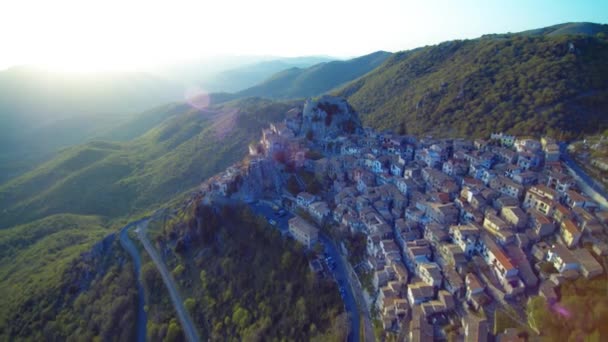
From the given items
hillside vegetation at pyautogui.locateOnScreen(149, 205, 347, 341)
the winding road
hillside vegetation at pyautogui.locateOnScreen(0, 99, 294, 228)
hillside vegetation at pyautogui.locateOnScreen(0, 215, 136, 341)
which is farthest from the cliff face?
hillside vegetation at pyautogui.locateOnScreen(0, 215, 136, 341)

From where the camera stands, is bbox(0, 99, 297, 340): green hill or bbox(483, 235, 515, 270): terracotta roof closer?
bbox(483, 235, 515, 270): terracotta roof

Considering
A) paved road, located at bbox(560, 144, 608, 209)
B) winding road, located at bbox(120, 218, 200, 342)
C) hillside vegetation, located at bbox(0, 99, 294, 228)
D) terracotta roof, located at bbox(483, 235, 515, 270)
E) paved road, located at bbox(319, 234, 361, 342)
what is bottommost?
hillside vegetation, located at bbox(0, 99, 294, 228)

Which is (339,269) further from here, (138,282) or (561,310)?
(138,282)

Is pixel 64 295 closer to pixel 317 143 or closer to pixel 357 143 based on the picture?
pixel 317 143

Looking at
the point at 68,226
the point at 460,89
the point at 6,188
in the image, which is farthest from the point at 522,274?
the point at 6,188

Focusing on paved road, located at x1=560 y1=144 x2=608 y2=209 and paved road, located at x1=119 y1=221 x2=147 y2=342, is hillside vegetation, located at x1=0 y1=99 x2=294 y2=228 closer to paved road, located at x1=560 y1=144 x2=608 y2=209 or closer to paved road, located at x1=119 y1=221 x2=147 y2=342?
paved road, located at x1=119 y1=221 x2=147 y2=342

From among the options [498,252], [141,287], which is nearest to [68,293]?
[141,287]
